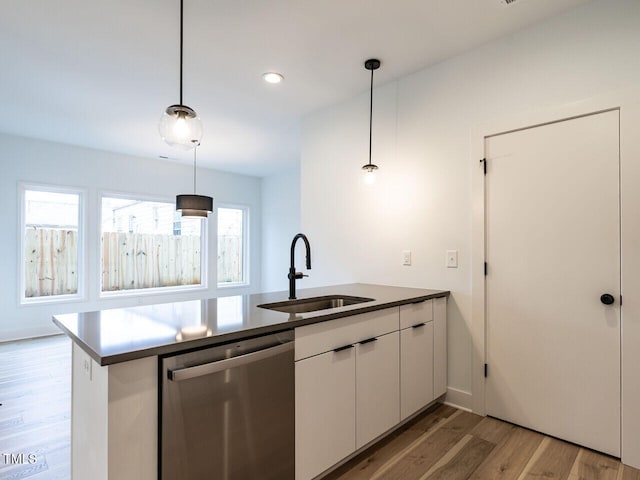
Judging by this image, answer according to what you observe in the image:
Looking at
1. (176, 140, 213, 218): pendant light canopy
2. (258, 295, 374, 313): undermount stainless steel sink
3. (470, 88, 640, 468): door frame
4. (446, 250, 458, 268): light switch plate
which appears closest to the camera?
(470, 88, 640, 468): door frame

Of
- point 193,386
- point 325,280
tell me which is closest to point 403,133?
point 325,280

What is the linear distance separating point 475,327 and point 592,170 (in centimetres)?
125

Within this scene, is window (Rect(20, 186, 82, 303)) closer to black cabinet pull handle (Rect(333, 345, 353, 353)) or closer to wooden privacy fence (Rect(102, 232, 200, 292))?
wooden privacy fence (Rect(102, 232, 200, 292))

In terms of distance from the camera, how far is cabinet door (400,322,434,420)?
88.7 inches

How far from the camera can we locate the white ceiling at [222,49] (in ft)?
7.15

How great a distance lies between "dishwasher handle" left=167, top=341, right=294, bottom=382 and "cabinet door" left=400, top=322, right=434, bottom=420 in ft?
3.33

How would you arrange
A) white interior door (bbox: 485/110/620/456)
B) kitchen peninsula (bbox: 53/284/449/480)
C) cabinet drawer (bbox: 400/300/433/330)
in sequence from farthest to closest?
cabinet drawer (bbox: 400/300/433/330) < white interior door (bbox: 485/110/620/456) < kitchen peninsula (bbox: 53/284/449/480)

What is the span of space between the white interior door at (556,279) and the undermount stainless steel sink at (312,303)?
99cm

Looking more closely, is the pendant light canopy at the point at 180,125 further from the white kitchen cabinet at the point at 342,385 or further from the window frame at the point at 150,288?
the window frame at the point at 150,288

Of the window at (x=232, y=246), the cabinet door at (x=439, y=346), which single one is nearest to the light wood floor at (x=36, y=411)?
the cabinet door at (x=439, y=346)

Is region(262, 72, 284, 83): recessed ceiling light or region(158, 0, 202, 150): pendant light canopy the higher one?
region(262, 72, 284, 83): recessed ceiling light

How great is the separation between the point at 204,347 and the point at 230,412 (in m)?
0.29

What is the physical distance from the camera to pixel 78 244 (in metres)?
5.18

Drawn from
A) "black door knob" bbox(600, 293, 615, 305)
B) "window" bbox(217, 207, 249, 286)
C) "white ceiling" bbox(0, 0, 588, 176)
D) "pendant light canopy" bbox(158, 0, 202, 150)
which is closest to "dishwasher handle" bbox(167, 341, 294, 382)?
"pendant light canopy" bbox(158, 0, 202, 150)
